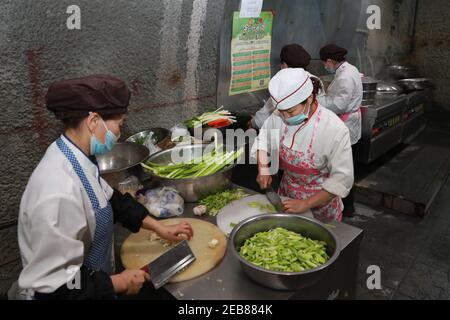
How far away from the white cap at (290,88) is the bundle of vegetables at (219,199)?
719mm

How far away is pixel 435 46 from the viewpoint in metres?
8.48

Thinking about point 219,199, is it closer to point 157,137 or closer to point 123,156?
point 123,156

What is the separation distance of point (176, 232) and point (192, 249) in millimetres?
135

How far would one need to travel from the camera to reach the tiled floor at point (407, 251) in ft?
10.6

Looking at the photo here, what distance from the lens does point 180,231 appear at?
1.89 m

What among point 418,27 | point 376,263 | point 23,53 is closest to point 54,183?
point 23,53

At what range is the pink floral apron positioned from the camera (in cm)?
242

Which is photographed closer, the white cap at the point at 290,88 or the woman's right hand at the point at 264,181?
the white cap at the point at 290,88

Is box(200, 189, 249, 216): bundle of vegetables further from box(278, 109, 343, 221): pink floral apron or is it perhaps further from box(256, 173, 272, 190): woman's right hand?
box(278, 109, 343, 221): pink floral apron

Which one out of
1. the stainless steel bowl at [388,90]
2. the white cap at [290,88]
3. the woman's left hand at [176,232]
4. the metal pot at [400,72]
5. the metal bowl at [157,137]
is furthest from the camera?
the metal pot at [400,72]

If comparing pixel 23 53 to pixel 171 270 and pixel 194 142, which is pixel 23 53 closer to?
pixel 194 142

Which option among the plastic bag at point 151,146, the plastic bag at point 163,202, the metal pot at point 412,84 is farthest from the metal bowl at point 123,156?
the metal pot at point 412,84

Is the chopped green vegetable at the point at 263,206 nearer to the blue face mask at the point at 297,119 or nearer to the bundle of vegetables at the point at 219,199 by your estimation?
the bundle of vegetables at the point at 219,199
